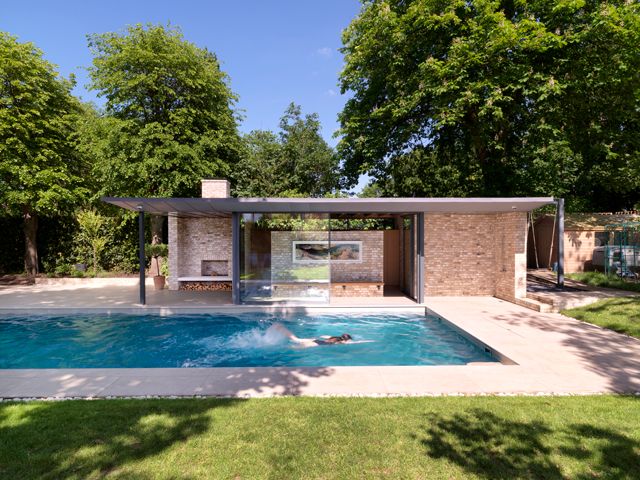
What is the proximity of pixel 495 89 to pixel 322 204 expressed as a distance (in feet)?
28.0

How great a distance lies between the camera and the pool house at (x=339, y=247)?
32.0 ft

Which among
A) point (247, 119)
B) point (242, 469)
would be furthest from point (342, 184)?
point (242, 469)

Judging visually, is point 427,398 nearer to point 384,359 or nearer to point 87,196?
point 384,359

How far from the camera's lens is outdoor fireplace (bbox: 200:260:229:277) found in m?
13.7

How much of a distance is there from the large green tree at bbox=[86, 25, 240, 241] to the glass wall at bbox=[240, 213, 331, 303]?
6.62 m

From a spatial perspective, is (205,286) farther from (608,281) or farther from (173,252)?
(608,281)

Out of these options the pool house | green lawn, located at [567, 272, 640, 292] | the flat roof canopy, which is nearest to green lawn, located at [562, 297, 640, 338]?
the pool house

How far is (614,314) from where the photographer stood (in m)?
8.43

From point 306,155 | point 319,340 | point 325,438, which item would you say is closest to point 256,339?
point 319,340

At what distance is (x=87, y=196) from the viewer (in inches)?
689

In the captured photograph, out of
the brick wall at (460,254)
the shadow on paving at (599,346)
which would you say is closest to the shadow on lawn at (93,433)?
the shadow on paving at (599,346)

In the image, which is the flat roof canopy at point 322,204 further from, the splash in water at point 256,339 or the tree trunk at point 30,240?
the tree trunk at point 30,240

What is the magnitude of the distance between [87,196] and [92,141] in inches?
115

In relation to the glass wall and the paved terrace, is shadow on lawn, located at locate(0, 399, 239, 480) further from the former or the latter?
the glass wall
